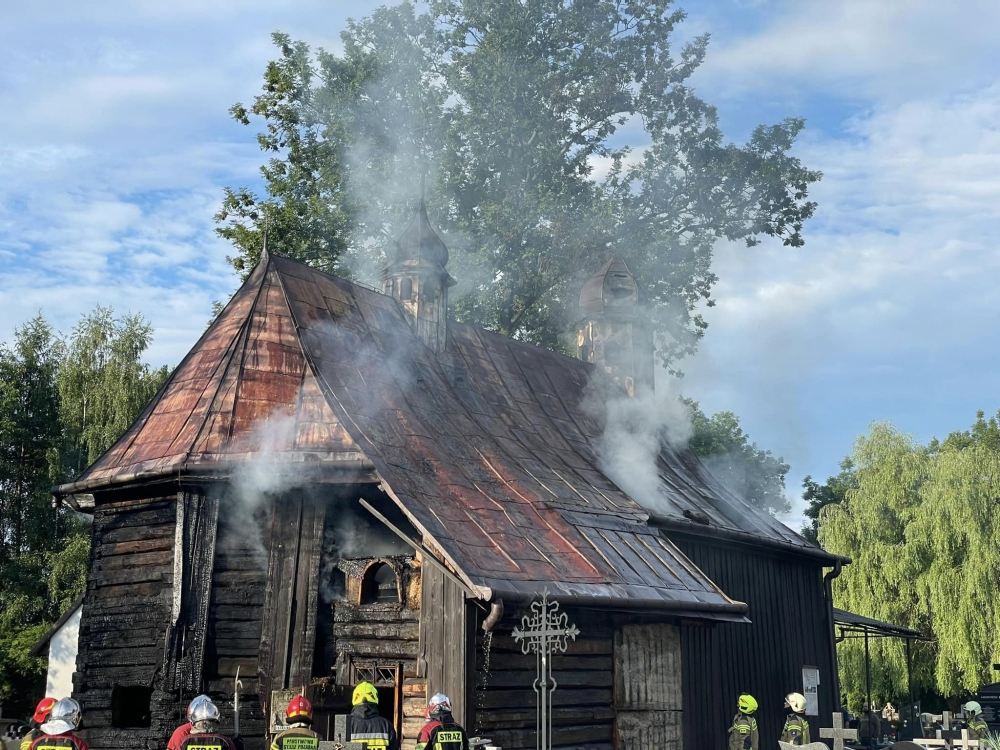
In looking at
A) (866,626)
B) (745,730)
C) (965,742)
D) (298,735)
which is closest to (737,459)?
(866,626)

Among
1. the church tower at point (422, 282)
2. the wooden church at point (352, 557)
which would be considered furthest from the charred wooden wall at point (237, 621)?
the church tower at point (422, 282)

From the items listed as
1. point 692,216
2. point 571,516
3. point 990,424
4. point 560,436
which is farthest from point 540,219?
point 990,424

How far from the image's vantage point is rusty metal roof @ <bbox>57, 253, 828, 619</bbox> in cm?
1309

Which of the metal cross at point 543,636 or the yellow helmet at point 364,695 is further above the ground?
the metal cross at point 543,636

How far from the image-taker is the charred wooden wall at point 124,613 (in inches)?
526

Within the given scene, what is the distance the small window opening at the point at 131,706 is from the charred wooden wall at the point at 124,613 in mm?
36

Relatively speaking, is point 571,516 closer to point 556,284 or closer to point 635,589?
point 635,589

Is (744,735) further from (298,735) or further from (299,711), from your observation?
(298,735)

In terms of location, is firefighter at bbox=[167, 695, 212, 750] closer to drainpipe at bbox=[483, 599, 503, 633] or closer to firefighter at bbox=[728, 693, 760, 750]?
drainpipe at bbox=[483, 599, 503, 633]

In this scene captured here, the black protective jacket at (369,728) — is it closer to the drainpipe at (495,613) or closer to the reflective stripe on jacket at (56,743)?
the drainpipe at (495,613)

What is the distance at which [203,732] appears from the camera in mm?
8250

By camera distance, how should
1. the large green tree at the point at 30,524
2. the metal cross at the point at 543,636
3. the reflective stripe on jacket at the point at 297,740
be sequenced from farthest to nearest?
the large green tree at the point at 30,524 → the metal cross at the point at 543,636 → the reflective stripe on jacket at the point at 297,740

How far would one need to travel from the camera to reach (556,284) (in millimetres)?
29812

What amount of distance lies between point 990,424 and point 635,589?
39882mm
